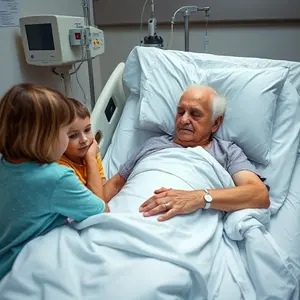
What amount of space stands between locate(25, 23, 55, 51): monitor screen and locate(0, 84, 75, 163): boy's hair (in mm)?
991

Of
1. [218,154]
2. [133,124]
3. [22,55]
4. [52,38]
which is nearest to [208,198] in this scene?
[218,154]

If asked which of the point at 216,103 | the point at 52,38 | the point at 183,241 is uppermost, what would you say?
the point at 52,38

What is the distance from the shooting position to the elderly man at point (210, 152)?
123 centimetres

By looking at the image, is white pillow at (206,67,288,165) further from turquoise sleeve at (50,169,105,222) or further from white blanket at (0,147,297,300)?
turquoise sleeve at (50,169,105,222)

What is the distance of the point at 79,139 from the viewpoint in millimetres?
1271

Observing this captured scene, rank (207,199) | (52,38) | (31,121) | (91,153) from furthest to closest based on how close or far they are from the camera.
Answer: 1. (52,38)
2. (91,153)
3. (207,199)
4. (31,121)

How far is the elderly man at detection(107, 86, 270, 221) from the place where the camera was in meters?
1.23

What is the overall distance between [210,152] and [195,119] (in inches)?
6.5

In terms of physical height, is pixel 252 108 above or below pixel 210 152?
above

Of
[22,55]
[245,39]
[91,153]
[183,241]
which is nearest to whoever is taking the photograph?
[183,241]

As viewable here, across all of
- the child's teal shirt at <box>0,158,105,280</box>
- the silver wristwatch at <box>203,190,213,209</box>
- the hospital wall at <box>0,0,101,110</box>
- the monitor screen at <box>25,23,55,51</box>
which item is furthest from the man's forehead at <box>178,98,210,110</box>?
the hospital wall at <box>0,0,101,110</box>

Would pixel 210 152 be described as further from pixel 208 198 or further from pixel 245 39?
pixel 245 39

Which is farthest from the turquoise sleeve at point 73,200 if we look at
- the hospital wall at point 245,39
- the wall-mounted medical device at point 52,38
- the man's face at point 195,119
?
the hospital wall at point 245,39

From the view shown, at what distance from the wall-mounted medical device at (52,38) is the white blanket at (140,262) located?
100cm
